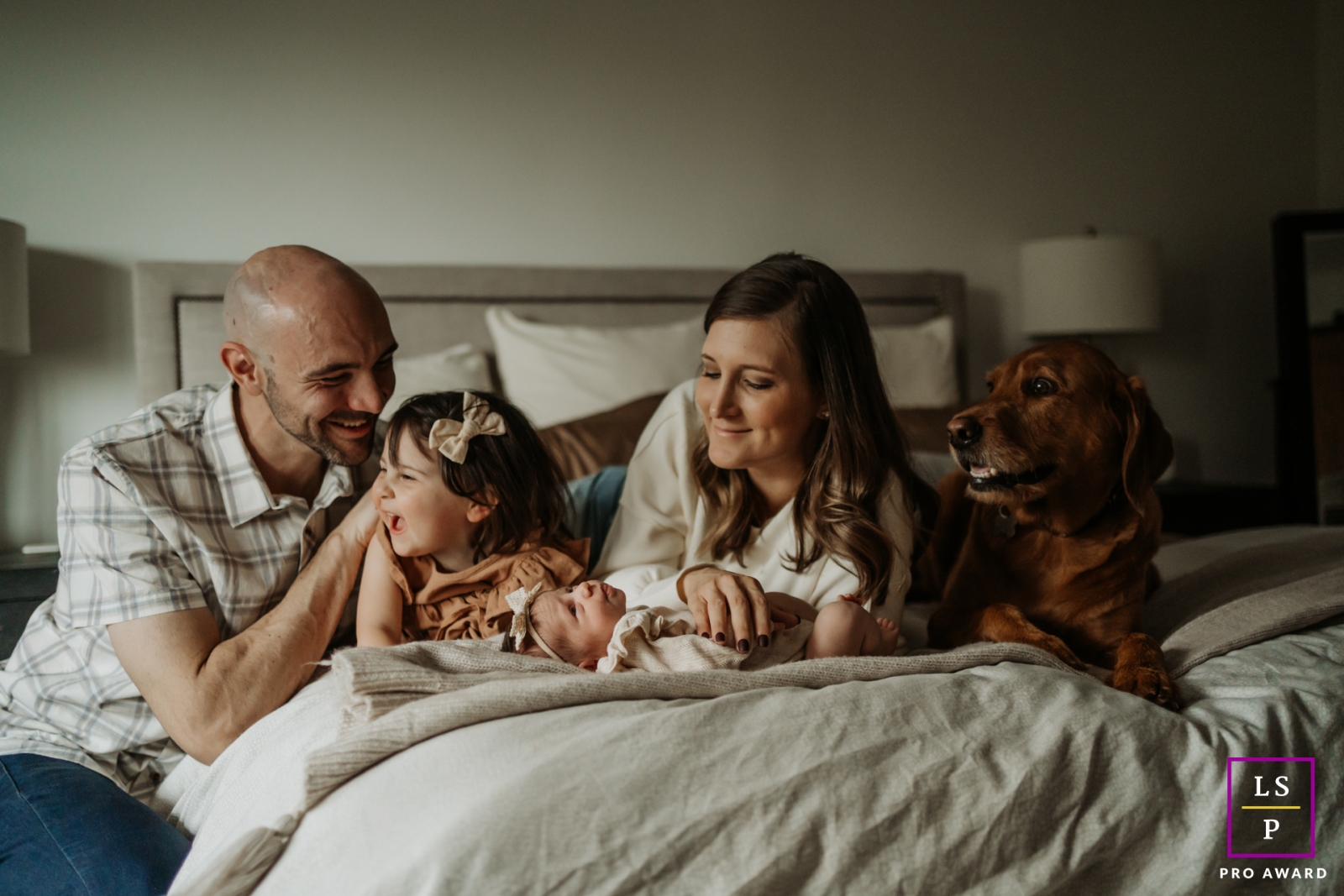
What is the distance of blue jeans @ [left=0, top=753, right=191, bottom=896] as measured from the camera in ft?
3.74

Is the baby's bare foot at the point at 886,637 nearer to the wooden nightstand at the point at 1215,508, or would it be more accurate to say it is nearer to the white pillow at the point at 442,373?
the white pillow at the point at 442,373

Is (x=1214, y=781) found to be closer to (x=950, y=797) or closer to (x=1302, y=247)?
(x=950, y=797)

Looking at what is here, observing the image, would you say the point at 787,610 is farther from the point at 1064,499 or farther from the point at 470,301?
the point at 470,301

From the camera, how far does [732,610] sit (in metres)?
1.27

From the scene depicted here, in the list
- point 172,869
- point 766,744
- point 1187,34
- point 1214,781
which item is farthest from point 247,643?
point 1187,34

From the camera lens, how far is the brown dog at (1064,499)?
1474 millimetres

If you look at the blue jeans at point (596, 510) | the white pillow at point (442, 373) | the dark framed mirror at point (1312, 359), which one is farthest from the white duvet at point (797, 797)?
the dark framed mirror at point (1312, 359)

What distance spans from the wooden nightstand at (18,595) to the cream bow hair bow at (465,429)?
38.9 inches

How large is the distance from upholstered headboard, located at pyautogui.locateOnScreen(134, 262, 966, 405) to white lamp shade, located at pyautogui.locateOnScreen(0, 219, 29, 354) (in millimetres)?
276

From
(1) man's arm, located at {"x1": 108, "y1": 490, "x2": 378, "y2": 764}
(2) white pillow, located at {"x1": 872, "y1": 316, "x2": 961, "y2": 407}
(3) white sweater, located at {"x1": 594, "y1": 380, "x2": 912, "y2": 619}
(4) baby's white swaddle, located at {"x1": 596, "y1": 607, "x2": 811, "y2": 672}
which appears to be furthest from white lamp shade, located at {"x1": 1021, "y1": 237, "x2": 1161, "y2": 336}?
(1) man's arm, located at {"x1": 108, "y1": 490, "x2": 378, "y2": 764}

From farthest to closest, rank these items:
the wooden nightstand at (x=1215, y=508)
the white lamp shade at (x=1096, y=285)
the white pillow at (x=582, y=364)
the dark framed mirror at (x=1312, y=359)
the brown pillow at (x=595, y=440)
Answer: the dark framed mirror at (x=1312, y=359)
the white lamp shade at (x=1096, y=285)
the wooden nightstand at (x=1215, y=508)
the white pillow at (x=582, y=364)
the brown pillow at (x=595, y=440)

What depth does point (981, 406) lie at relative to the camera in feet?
4.96

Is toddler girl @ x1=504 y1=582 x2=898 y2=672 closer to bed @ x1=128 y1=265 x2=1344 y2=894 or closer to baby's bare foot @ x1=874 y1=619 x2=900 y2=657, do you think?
baby's bare foot @ x1=874 y1=619 x2=900 y2=657

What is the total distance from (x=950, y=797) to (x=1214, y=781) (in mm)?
347
